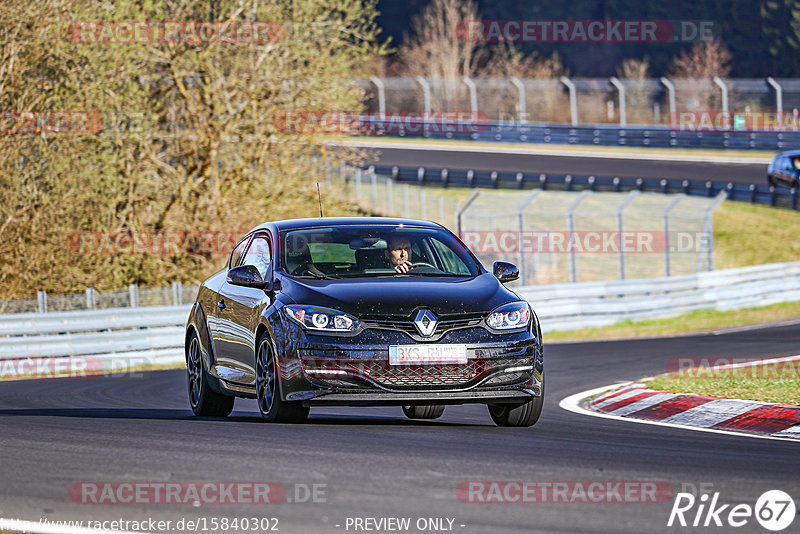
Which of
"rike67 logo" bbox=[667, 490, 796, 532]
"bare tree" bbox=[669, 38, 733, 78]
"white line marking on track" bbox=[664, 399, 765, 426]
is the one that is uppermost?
"bare tree" bbox=[669, 38, 733, 78]

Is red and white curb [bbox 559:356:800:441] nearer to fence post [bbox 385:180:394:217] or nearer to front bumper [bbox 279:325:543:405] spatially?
front bumper [bbox 279:325:543:405]

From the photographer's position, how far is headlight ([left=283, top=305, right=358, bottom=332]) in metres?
9.34

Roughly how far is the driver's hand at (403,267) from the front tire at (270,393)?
1.14 metres

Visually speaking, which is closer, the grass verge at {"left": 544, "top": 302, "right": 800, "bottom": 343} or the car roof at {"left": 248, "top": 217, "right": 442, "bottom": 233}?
the car roof at {"left": 248, "top": 217, "right": 442, "bottom": 233}

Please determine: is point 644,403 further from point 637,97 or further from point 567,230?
point 637,97

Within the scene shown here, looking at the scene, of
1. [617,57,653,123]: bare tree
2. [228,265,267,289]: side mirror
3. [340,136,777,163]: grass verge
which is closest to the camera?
[228,265,267,289]: side mirror

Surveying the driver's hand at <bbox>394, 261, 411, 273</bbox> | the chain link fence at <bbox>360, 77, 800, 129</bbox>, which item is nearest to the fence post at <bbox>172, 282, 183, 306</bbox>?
the driver's hand at <bbox>394, 261, 411, 273</bbox>

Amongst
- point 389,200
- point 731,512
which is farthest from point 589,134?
point 731,512

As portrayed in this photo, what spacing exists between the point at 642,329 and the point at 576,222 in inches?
639

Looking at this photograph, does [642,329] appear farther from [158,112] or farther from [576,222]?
[576,222]

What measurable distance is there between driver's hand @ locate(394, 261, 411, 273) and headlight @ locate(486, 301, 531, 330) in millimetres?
993

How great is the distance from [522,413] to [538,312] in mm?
16124

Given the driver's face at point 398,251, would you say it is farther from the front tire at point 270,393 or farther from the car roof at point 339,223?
the front tire at point 270,393

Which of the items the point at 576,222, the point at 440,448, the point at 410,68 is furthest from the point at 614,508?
the point at 410,68
